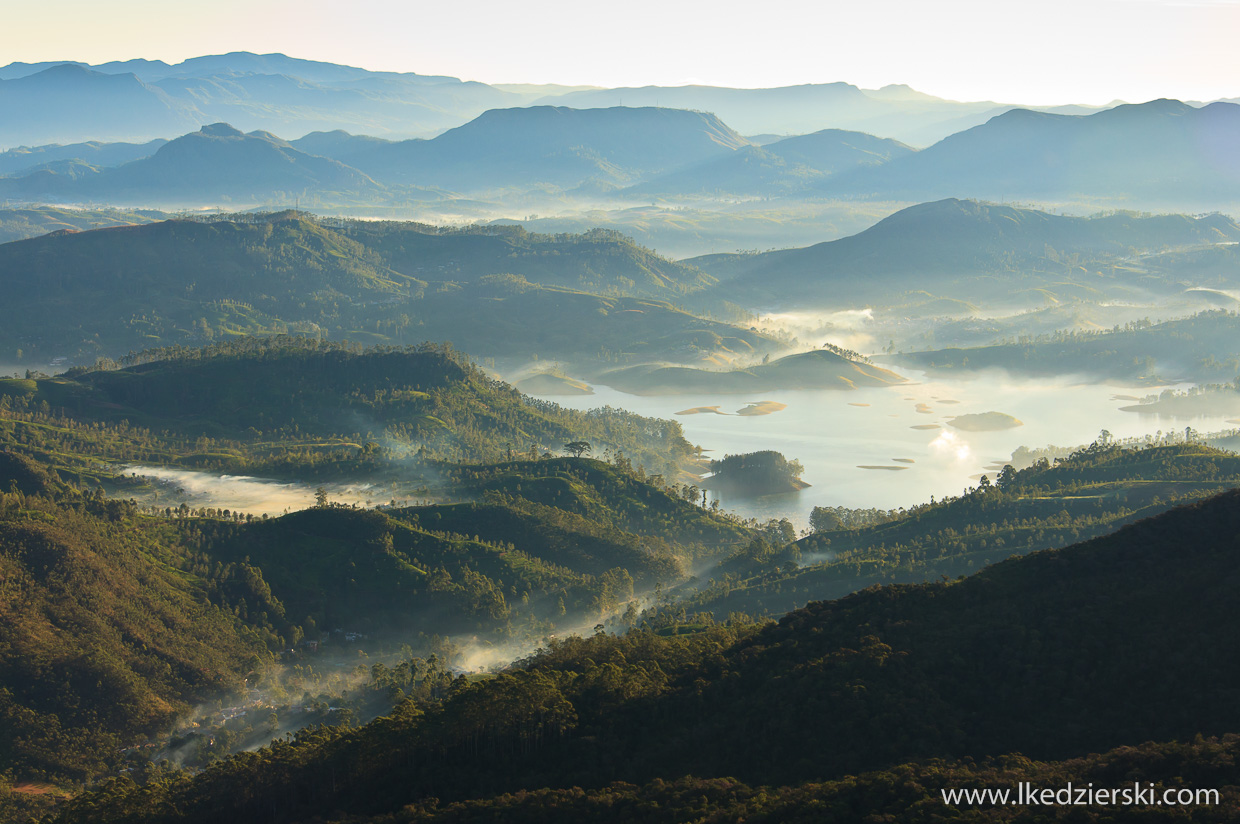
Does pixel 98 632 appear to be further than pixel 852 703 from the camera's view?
Yes

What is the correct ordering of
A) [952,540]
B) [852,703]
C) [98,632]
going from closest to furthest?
[852,703] < [98,632] < [952,540]

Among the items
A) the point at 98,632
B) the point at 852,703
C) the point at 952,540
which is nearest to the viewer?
the point at 852,703

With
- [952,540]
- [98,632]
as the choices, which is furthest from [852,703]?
[98,632]

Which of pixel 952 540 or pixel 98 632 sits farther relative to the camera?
pixel 952 540

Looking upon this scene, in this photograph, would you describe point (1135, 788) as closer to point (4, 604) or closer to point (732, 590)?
point (732, 590)

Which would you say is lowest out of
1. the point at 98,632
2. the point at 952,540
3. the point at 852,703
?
the point at 98,632

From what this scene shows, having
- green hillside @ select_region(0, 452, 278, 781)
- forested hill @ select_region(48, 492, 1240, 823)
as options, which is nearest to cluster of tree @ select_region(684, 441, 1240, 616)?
forested hill @ select_region(48, 492, 1240, 823)

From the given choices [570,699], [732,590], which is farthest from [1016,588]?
[732,590]

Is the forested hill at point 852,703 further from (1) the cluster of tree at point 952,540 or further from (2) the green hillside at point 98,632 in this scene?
(1) the cluster of tree at point 952,540

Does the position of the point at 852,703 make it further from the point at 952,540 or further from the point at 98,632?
the point at 98,632

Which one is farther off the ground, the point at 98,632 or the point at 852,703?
the point at 852,703
